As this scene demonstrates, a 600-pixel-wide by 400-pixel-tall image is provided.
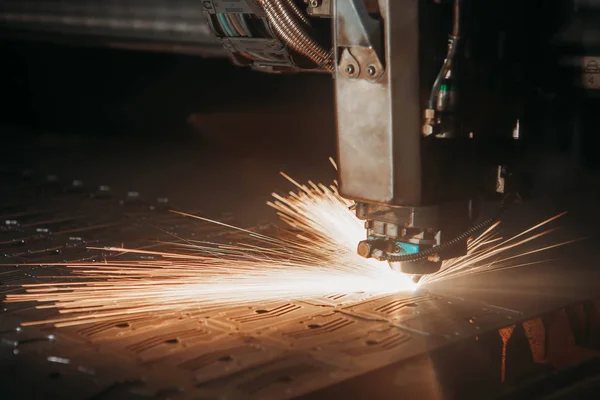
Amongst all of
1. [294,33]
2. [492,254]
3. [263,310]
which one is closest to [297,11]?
[294,33]

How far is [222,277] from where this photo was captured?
262 cm

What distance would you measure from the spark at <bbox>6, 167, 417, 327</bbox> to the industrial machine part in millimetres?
391

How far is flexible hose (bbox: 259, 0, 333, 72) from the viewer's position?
2.13m

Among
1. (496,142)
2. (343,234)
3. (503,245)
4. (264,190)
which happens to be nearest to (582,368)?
(496,142)

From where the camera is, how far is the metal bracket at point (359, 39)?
1.92 metres

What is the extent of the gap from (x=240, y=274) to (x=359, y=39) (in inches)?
37.4

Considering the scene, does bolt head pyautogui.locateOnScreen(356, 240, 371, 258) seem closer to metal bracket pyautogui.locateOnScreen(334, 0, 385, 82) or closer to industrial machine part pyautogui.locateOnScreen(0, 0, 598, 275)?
industrial machine part pyautogui.locateOnScreen(0, 0, 598, 275)

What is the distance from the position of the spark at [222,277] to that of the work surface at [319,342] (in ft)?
0.22

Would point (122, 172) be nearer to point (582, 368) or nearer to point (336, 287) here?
point (336, 287)

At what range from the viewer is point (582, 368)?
6.82ft

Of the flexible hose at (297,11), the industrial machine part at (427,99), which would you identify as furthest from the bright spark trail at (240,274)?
the flexible hose at (297,11)

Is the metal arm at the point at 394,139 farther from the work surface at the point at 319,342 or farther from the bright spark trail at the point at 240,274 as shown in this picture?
the bright spark trail at the point at 240,274

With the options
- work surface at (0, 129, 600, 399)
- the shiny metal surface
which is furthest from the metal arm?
work surface at (0, 129, 600, 399)

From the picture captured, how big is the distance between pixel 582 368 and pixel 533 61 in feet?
2.37
